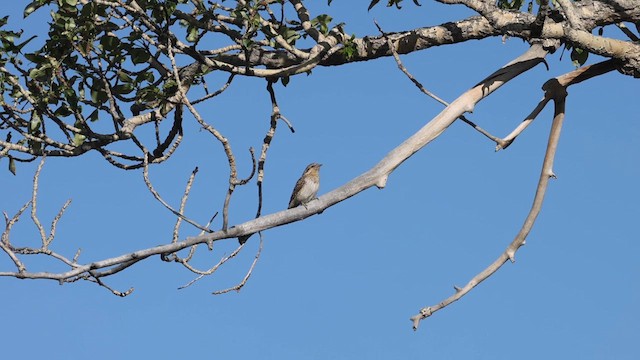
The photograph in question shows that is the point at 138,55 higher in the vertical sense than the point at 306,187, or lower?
lower

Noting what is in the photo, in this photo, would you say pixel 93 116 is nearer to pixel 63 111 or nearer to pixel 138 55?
pixel 63 111

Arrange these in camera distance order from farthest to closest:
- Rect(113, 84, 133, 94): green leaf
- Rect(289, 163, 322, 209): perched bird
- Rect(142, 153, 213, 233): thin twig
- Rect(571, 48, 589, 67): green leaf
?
Rect(289, 163, 322, 209): perched bird < Rect(571, 48, 589, 67): green leaf < Rect(113, 84, 133, 94): green leaf < Rect(142, 153, 213, 233): thin twig

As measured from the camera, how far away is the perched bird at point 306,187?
36.6ft

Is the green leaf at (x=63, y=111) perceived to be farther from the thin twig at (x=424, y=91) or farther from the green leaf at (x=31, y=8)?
the thin twig at (x=424, y=91)

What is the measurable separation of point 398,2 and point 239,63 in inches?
64.1

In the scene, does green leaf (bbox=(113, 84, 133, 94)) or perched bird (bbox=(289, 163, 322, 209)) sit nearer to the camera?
green leaf (bbox=(113, 84, 133, 94))

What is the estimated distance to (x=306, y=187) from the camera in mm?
11219

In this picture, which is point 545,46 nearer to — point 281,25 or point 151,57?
point 281,25

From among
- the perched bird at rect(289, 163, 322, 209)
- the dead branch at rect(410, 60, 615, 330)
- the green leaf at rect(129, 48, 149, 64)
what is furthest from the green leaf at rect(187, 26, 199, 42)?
the perched bird at rect(289, 163, 322, 209)

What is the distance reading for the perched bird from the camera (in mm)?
11148

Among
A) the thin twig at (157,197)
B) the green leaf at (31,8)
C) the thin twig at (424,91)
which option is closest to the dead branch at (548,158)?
the thin twig at (424,91)

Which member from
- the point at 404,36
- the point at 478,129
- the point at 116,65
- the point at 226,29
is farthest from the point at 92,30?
the point at 478,129

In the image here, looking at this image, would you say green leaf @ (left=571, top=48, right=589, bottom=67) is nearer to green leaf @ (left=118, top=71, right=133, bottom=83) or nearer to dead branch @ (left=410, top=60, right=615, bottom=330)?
dead branch @ (left=410, top=60, right=615, bottom=330)

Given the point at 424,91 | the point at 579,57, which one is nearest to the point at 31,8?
the point at 424,91
